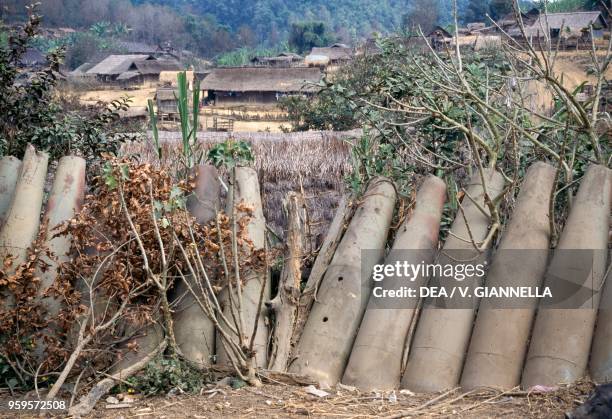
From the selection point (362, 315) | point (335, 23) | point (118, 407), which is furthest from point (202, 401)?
point (335, 23)

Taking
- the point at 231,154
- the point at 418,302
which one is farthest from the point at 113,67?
the point at 418,302

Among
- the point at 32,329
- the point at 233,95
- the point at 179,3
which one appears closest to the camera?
the point at 32,329

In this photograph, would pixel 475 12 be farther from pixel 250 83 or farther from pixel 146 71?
pixel 250 83

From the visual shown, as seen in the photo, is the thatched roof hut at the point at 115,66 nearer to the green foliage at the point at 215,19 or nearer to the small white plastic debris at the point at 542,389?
the green foliage at the point at 215,19

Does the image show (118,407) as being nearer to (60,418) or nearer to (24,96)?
(60,418)

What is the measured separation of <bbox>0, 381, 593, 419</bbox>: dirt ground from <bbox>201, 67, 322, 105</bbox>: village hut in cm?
3696

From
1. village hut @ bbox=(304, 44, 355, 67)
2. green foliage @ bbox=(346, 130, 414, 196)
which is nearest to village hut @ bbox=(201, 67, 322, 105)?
village hut @ bbox=(304, 44, 355, 67)

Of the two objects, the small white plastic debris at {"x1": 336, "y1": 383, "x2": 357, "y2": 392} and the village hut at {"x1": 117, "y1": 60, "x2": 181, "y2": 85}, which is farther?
the village hut at {"x1": 117, "y1": 60, "x2": 181, "y2": 85}

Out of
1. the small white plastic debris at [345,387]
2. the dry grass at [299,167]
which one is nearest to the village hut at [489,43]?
the dry grass at [299,167]

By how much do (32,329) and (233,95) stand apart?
127 ft

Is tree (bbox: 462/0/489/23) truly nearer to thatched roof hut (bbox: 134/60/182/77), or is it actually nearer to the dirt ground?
thatched roof hut (bbox: 134/60/182/77)

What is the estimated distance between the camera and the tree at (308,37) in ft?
239

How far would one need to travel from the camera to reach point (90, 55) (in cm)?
6550

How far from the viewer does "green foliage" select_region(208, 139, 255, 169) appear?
259 inches
